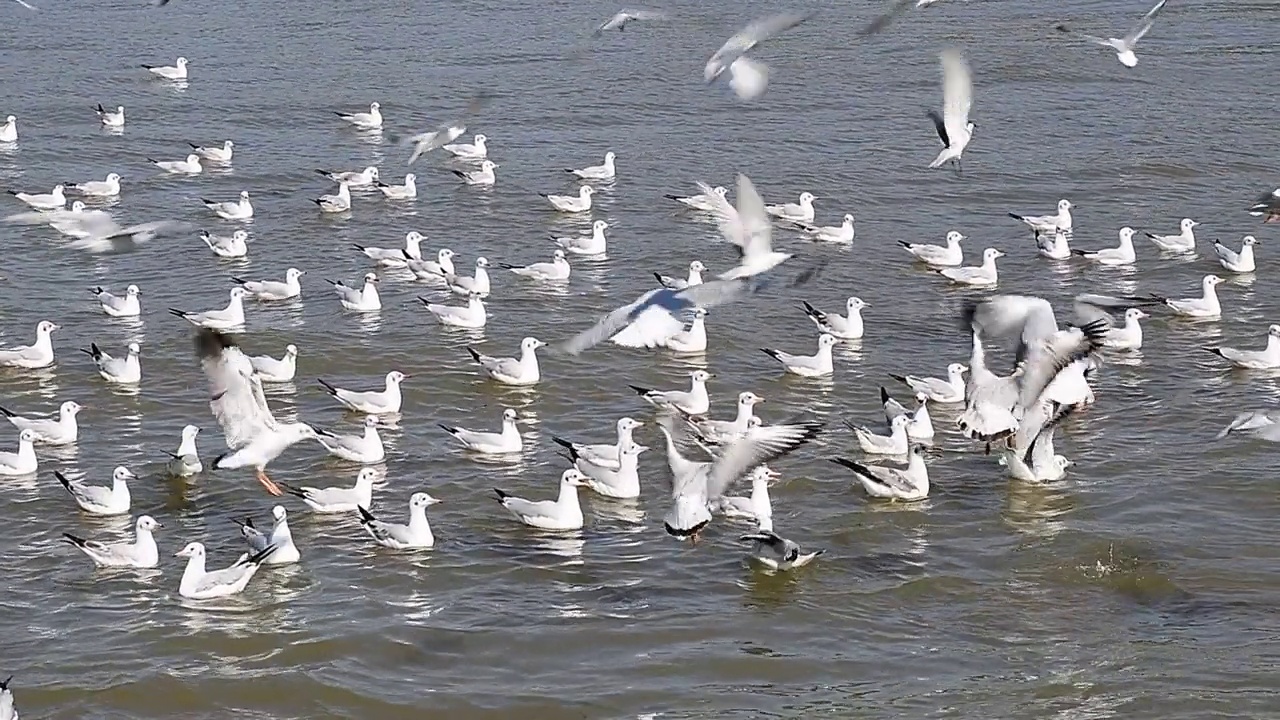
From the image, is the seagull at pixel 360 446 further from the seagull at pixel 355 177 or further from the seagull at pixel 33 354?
the seagull at pixel 355 177

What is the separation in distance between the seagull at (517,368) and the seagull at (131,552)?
4.80 metres

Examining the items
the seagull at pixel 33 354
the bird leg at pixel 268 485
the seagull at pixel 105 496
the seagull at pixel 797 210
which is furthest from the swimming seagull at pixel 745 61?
the seagull at pixel 33 354

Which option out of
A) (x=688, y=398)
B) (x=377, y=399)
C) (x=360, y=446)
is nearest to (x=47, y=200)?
(x=377, y=399)

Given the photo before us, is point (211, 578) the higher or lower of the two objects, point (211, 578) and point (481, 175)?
the lower

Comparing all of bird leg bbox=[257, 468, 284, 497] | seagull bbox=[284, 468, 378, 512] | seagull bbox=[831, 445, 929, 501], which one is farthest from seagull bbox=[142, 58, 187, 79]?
seagull bbox=[831, 445, 929, 501]

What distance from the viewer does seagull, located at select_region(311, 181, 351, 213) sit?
921 inches

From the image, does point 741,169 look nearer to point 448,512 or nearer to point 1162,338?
point 1162,338

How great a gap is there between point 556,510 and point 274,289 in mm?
7343

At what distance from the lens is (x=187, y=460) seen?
14.3 metres

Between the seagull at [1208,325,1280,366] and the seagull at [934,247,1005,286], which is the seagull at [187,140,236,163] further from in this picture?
the seagull at [1208,325,1280,366]

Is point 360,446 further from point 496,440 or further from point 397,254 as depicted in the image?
point 397,254

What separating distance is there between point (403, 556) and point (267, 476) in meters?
2.11

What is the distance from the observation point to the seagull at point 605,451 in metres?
14.3

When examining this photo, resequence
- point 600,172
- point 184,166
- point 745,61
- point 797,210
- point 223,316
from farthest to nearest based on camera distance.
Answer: point 184,166 < point 600,172 < point 797,210 < point 223,316 < point 745,61
